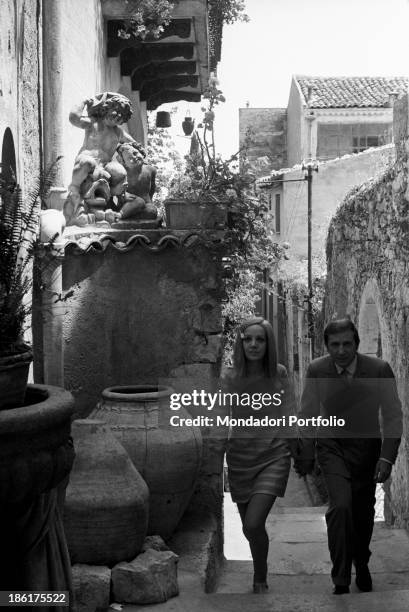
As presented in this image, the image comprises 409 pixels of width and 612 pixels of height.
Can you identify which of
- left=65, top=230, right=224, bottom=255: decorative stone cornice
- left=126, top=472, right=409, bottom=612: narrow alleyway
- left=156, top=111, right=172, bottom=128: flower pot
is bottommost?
left=126, top=472, right=409, bottom=612: narrow alleyway

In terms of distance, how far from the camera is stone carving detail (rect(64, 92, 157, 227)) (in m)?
5.64

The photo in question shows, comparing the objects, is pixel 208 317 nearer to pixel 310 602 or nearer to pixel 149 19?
pixel 310 602

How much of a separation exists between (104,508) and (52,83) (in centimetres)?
370

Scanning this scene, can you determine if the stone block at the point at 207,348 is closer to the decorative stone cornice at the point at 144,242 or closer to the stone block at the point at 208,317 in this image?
the stone block at the point at 208,317

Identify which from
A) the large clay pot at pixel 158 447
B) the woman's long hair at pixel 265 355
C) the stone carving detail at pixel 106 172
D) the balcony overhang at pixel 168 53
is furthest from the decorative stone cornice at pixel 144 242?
the balcony overhang at pixel 168 53

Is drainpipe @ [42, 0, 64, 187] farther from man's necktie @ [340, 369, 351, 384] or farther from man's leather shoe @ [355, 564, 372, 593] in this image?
man's leather shoe @ [355, 564, 372, 593]

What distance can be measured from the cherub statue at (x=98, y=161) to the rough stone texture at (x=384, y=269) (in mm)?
2396

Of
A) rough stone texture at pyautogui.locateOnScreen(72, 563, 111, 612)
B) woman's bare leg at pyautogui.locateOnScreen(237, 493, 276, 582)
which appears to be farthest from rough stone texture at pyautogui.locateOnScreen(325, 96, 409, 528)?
Result: rough stone texture at pyautogui.locateOnScreen(72, 563, 111, 612)

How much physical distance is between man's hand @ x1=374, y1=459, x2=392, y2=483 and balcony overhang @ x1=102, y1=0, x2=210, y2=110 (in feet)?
19.8

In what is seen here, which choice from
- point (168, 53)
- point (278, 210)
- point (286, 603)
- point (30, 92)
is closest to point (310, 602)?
point (286, 603)

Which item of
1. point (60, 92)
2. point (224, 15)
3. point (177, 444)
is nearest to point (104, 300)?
point (177, 444)

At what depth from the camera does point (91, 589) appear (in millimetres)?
3686

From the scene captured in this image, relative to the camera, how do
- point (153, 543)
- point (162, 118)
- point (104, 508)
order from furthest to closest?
point (162, 118) → point (153, 543) → point (104, 508)

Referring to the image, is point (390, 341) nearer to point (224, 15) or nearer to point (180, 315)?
point (180, 315)
